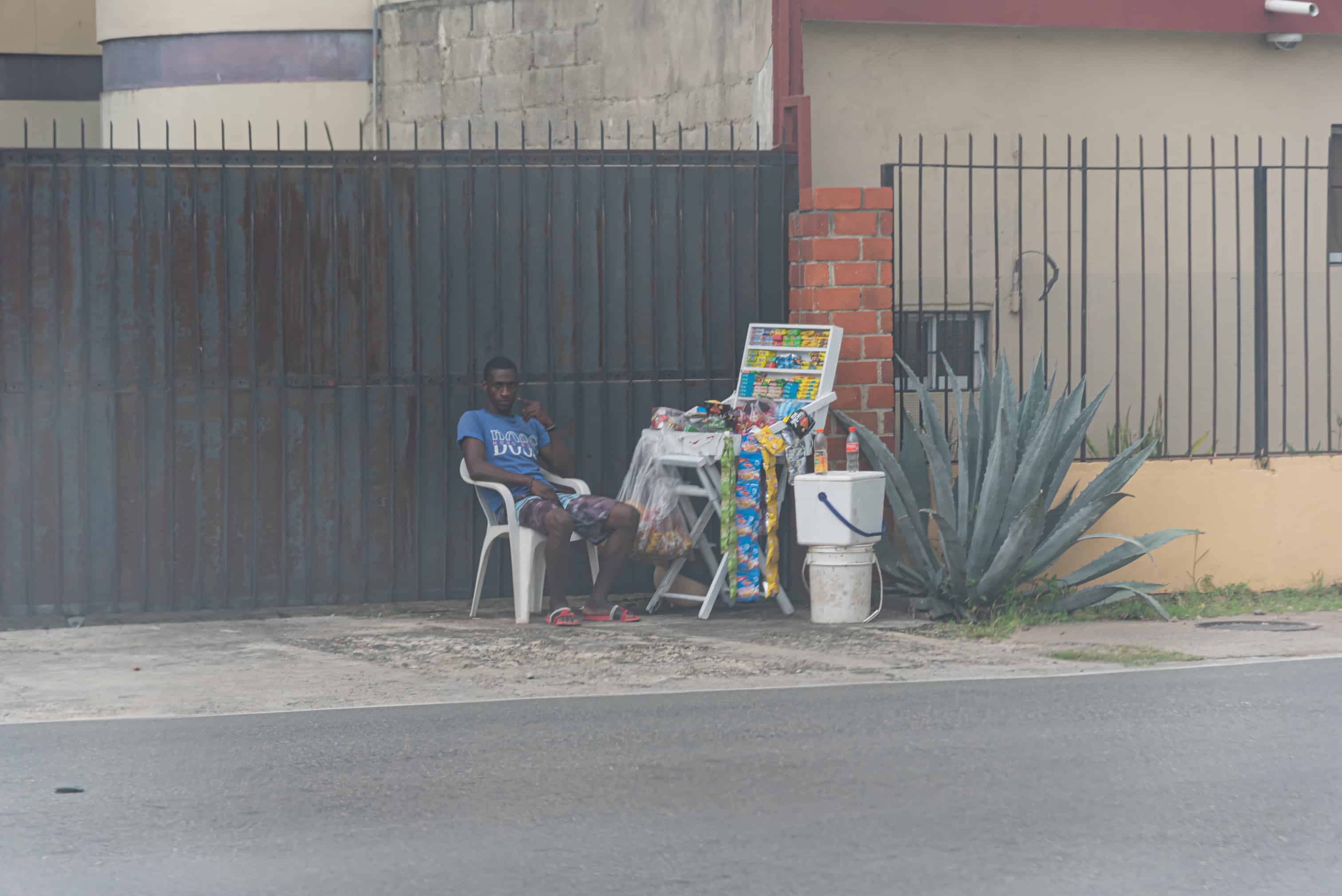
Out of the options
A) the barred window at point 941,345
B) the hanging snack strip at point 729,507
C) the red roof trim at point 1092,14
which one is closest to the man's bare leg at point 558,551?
the hanging snack strip at point 729,507

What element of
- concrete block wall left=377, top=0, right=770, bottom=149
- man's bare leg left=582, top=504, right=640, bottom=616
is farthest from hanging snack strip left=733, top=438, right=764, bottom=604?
concrete block wall left=377, top=0, right=770, bottom=149

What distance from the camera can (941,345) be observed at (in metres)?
11.8

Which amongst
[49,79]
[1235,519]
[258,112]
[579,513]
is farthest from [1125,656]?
[49,79]

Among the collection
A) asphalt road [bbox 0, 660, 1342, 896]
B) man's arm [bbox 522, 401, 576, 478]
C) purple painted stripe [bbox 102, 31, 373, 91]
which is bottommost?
asphalt road [bbox 0, 660, 1342, 896]

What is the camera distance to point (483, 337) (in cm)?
955

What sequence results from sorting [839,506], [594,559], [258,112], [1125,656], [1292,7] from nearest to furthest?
[1125,656] → [839,506] → [594,559] → [1292,7] → [258,112]

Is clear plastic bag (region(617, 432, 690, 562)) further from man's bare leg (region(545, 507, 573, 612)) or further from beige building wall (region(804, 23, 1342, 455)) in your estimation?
beige building wall (region(804, 23, 1342, 455))

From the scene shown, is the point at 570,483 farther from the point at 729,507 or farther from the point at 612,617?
the point at 729,507

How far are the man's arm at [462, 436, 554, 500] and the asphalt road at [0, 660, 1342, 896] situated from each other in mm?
2134

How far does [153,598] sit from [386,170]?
2.64 m

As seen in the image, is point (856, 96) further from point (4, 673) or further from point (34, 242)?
point (4, 673)

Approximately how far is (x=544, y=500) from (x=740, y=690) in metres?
2.12

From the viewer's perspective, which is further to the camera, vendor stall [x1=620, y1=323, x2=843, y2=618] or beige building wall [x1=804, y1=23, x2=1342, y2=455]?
beige building wall [x1=804, y1=23, x2=1342, y2=455]

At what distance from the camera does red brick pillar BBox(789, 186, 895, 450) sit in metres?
9.48
